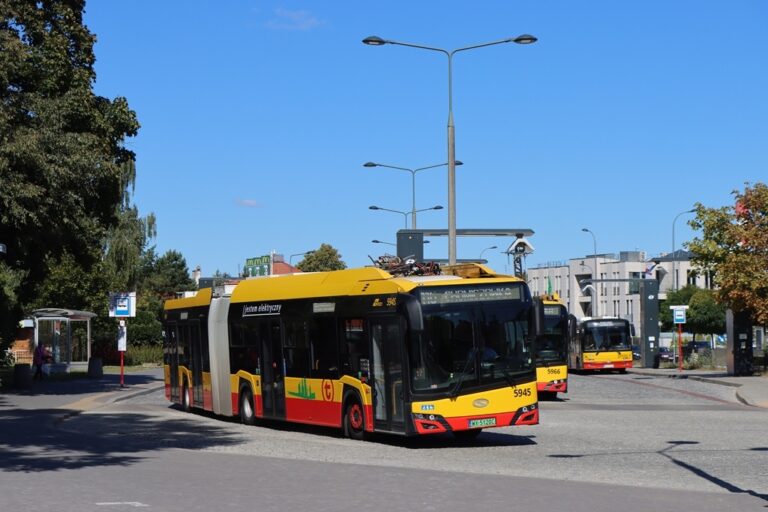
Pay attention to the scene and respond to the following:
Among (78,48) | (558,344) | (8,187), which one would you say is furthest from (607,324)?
(8,187)

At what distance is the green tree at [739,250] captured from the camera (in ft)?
155

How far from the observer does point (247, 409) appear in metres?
25.8

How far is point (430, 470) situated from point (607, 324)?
44713 mm

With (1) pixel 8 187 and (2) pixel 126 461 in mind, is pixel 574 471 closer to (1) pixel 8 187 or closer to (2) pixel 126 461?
(2) pixel 126 461

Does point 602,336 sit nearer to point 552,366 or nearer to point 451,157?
point 552,366

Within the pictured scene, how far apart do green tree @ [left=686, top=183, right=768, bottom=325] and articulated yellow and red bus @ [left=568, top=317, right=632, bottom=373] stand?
10.0 meters

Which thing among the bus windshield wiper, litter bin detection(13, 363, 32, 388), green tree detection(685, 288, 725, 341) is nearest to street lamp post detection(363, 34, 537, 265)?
the bus windshield wiper

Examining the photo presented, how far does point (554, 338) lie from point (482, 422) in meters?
17.6

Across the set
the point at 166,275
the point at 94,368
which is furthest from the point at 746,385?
the point at 166,275

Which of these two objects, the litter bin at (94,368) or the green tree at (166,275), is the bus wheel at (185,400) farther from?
the green tree at (166,275)

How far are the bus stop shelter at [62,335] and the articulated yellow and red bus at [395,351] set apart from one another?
29.6m

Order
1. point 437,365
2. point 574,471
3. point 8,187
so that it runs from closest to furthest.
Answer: point 574,471 → point 437,365 → point 8,187

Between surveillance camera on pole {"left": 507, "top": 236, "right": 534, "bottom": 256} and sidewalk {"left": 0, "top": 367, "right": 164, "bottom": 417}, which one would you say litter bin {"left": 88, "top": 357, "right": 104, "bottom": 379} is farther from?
surveillance camera on pole {"left": 507, "top": 236, "right": 534, "bottom": 256}

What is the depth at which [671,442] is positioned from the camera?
19984 millimetres
